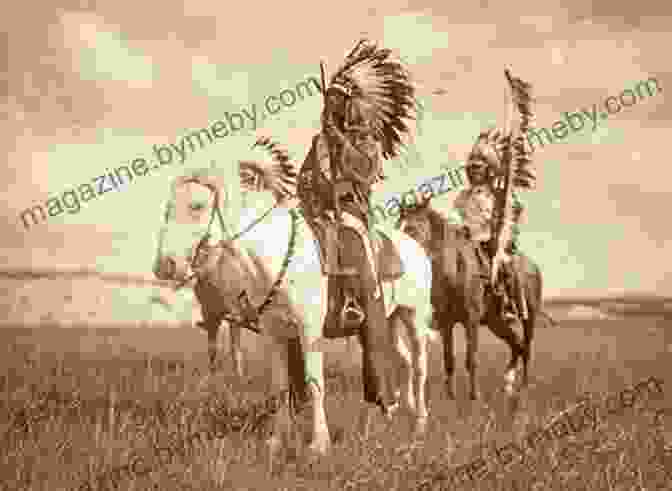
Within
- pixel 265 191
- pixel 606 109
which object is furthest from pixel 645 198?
pixel 265 191

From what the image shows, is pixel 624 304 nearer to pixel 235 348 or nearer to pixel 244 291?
pixel 235 348

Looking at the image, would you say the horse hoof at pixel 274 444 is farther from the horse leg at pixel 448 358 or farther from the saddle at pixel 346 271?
the horse leg at pixel 448 358

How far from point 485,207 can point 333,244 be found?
117 inches

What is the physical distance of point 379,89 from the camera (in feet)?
17.9

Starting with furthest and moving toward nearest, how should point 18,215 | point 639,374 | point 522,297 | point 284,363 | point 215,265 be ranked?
point 639,374, point 522,297, point 18,215, point 284,363, point 215,265

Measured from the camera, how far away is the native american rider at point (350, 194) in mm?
Result: 5199

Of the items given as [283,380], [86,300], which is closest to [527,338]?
[283,380]

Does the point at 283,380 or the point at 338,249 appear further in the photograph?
the point at 338,249

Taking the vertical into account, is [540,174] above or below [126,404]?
above

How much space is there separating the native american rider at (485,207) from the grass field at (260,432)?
1346 mm

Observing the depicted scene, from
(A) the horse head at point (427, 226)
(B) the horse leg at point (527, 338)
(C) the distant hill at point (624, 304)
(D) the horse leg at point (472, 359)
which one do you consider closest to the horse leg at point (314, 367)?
(A) the horse head at point (427, 226)

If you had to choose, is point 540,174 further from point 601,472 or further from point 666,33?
point 601,472

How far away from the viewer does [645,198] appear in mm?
8789

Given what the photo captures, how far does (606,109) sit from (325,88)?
4.73m
